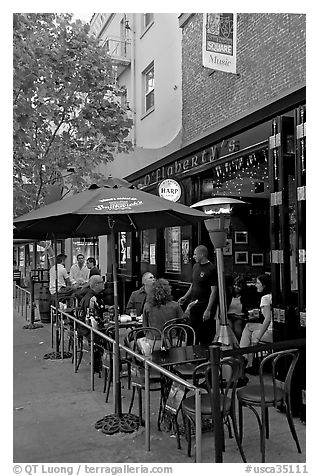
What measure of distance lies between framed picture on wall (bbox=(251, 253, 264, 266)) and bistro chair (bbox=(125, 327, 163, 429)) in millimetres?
5617

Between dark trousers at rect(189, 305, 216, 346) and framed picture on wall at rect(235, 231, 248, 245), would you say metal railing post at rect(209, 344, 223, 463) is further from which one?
framed picture on wall at rect(235, 231, 248, 245)

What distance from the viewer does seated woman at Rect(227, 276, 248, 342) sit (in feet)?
26.0

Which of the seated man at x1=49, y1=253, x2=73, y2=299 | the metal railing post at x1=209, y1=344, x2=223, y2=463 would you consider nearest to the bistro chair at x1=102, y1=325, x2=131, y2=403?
the metal railing post at x1=209, y1=344, x2=223, y2=463

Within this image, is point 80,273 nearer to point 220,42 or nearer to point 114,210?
point 220,42

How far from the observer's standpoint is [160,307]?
602 centimetres

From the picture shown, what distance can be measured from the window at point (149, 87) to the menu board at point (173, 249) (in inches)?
179

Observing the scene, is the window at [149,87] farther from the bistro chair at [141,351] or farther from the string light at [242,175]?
the bistro chair at [141,351]

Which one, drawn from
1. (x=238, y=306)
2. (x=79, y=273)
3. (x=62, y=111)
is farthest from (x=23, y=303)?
(x=238, y=306)

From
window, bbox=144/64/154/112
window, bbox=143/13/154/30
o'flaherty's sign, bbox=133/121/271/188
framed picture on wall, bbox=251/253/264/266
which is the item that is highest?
window, bbox=143/13/154/30

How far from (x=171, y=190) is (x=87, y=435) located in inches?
249

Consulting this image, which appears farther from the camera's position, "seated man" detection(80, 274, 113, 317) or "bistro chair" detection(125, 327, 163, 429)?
"seated man" detection(80, 274, 113, 317)

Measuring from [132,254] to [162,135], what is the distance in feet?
12.2

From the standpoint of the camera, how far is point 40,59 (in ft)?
30.8
